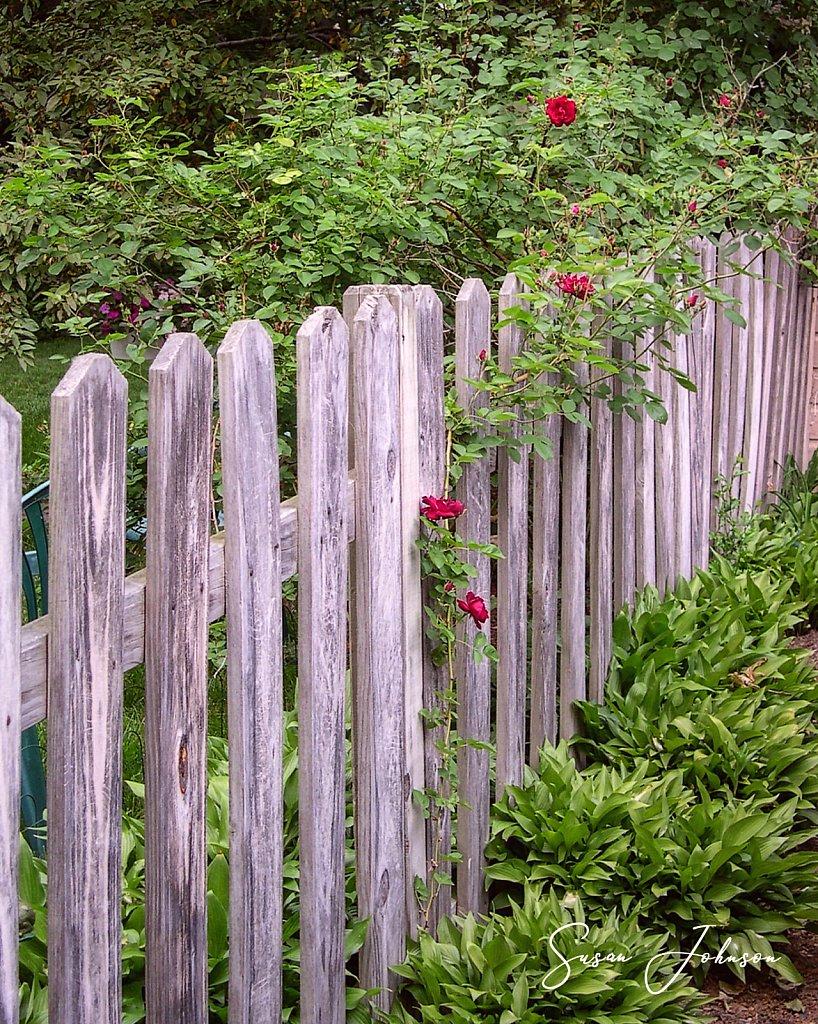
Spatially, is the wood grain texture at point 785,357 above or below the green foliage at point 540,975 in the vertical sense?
above

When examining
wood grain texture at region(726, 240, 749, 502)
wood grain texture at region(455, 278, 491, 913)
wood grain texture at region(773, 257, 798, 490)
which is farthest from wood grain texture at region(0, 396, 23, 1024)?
wood grain texture at region(773, 257, 798, 490)

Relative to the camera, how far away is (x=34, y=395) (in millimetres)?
8656

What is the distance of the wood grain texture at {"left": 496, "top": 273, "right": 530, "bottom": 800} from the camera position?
2.79m

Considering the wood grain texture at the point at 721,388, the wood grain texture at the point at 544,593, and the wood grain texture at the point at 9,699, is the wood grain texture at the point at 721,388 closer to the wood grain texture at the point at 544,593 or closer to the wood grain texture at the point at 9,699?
the wood grain texture at the point at 544,593

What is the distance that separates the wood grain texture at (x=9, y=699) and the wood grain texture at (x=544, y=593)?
1.83m

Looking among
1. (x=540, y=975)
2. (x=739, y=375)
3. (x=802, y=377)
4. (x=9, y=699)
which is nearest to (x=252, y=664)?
(x=9, y=699)

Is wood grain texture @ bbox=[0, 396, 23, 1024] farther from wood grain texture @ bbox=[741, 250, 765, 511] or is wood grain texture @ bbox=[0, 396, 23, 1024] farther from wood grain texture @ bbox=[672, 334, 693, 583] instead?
wood grain texture @ bbox=[741, 250, 765, 511]

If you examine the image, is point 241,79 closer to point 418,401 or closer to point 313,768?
point 418,401

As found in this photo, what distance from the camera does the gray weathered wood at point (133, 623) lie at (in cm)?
143

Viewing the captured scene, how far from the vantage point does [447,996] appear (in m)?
2.30

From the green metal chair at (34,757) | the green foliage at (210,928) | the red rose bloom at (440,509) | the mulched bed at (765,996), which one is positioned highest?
the red rose bloom at (440,509)

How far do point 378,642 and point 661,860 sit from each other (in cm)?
101

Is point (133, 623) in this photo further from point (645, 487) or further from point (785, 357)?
point (785, 357)

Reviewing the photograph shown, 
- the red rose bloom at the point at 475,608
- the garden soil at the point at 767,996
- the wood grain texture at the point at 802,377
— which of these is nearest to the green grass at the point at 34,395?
the red rose bloom at the point at 475,608
